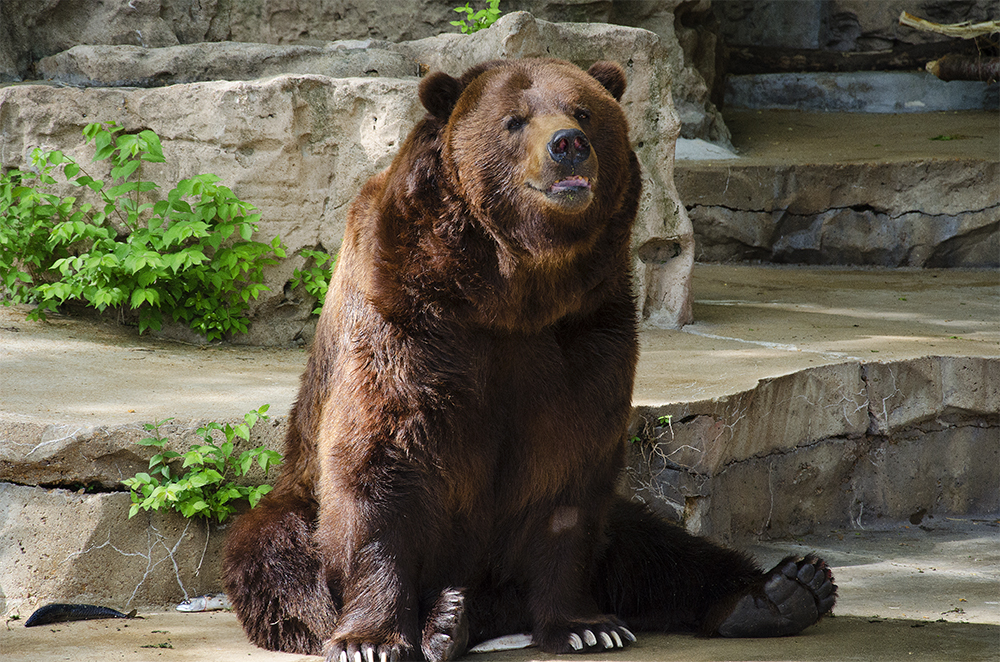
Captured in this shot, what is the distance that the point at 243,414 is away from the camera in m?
3.65

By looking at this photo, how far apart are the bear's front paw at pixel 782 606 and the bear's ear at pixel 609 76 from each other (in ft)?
4.97

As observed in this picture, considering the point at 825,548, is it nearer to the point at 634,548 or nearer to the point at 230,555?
the point at 634,548

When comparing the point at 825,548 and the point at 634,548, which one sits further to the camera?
the point at 825,548

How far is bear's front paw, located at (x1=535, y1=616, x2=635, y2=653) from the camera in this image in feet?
9.15

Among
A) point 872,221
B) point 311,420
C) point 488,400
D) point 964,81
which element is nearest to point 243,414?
point 311,420

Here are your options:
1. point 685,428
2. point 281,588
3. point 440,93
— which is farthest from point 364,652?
point 685,428

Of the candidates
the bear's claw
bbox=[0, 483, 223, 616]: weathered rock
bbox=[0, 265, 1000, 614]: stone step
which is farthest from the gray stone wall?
the bear's claw

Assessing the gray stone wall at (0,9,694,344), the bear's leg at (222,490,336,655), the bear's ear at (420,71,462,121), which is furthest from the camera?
the gray stone wall at (0,9,694,344)

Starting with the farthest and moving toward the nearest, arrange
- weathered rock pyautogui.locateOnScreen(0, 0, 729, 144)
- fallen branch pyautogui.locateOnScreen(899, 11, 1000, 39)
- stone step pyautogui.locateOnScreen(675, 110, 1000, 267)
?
fallen branch pyautogui.locateOnScreen(899, 11, 1000, 39)
stone step pyautogui.locateOnScreen(675, 110, 1000, 267)
weathered rock pyautogui.locateOnScreen(0, 0, 729, 144)

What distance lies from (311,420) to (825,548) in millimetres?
2703

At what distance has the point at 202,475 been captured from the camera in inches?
134

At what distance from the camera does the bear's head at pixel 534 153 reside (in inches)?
99.6

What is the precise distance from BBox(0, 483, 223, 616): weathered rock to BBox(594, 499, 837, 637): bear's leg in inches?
55.0

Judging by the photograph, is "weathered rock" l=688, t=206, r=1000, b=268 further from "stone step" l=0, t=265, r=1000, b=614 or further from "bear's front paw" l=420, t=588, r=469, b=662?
"bear's front paw" l=420, t=588, r=469, b=662
